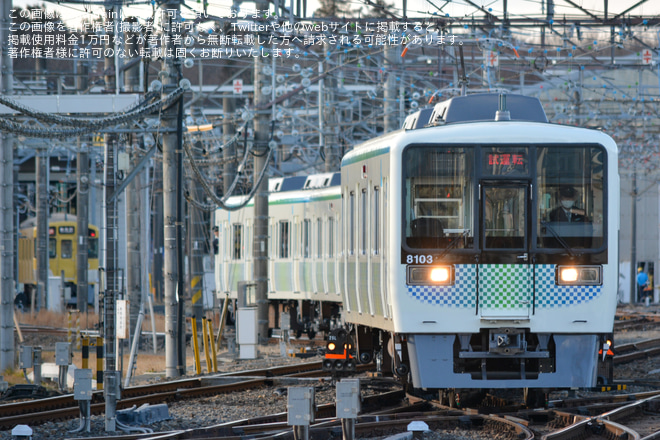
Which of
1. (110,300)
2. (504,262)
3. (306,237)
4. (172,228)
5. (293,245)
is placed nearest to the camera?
(504,262)

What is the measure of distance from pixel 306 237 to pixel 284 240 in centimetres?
189

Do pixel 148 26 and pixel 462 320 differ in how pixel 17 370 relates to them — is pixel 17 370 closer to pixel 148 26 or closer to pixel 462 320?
pixel 148 26

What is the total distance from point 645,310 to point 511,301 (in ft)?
85.1

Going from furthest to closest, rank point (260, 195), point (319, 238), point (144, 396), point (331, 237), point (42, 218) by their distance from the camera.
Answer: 1. point (42, 218)
2. point (260, 195)
3. point (319, 238)
4. point (331, 237)
5. point (144, 396)

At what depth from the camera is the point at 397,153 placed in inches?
430

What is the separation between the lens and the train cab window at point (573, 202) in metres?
10.8

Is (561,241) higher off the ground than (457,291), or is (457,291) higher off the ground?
(561,241)

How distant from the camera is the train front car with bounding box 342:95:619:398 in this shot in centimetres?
1080

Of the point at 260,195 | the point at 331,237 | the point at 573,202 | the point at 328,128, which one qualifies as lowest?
the point at 331,237

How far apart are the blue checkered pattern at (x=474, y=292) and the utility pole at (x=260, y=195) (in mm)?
10829

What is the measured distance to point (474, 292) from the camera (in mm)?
10805

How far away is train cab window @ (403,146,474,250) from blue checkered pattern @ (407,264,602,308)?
1.06 ft

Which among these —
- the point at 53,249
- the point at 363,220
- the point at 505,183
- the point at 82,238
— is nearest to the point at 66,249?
the point at 53,249

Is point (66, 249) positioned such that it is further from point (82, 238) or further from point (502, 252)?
point (502, 252)
